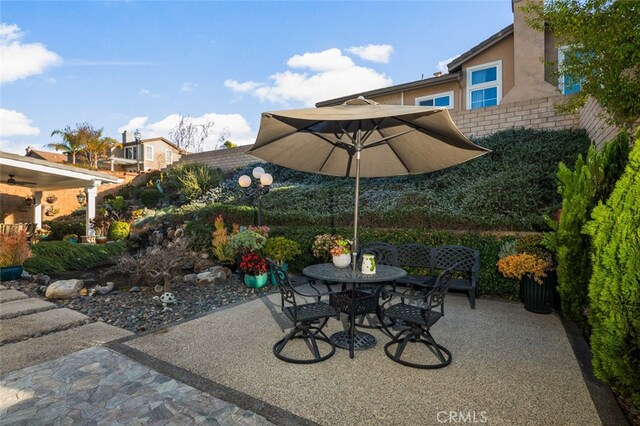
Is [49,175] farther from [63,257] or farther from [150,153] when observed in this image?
[150,153]

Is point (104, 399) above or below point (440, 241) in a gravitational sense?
below

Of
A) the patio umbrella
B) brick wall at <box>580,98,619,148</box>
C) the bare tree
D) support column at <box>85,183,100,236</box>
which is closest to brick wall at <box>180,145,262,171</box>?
support column at <box>85,183,100,236</box>

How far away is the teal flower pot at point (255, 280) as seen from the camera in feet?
20.5

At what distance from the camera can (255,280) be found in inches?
246

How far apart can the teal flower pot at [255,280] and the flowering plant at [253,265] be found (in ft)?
0.20

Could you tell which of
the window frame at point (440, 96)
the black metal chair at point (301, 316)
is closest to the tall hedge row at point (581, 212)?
the black metal chair at point (301, 316)

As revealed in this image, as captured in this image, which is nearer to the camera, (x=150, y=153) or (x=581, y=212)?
(x=581, y=212)

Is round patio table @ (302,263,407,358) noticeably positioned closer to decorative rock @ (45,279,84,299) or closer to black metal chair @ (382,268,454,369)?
black metal chair @ (382,268,454,369)

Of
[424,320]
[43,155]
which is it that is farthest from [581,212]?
[43,155]

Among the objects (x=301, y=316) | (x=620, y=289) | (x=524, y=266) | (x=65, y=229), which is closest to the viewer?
(x=620, y=289)

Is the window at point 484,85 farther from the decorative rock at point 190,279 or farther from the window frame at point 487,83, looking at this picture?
the decorative rock at point 190,279

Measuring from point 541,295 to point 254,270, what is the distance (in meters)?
4.77

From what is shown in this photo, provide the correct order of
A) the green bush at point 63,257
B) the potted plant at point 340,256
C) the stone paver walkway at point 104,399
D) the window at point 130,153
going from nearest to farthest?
the stone paver walkway at point 104,399
the potted plant at point 340,256
the green bush at point 63,257
the window at point 130,153

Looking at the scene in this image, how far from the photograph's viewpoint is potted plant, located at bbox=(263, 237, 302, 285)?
679 cm
